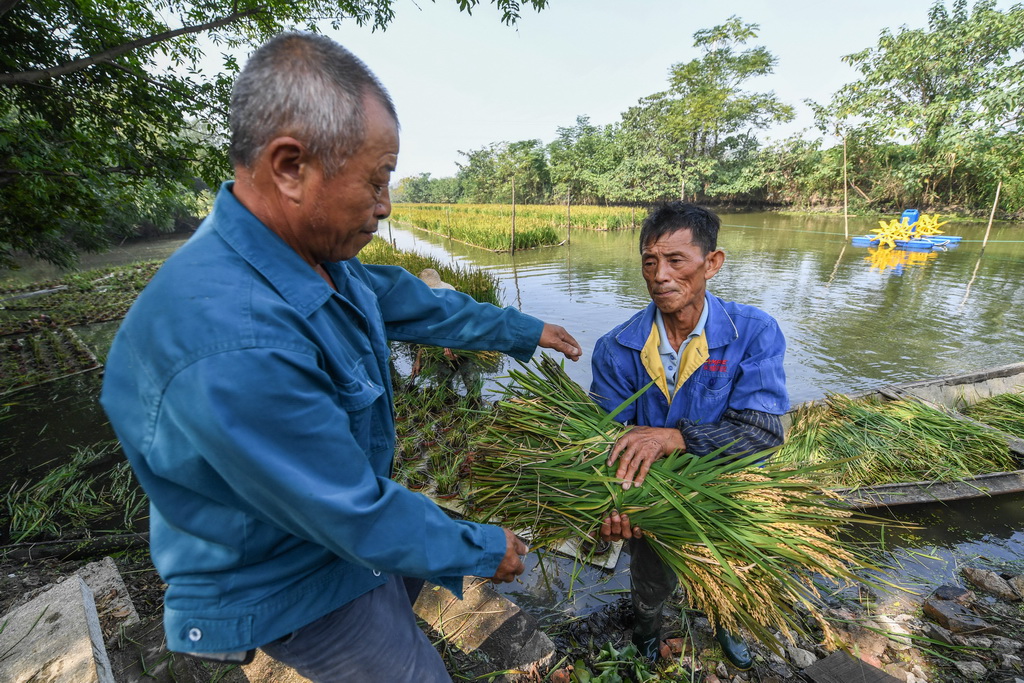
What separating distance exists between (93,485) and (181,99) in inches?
169

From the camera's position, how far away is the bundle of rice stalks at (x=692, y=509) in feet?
4.64

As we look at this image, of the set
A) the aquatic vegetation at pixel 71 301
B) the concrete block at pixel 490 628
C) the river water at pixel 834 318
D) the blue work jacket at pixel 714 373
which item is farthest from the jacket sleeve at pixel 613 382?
the aquatic vegetation at pixel 71 301

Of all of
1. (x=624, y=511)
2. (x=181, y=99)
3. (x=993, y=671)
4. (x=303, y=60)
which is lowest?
(x=993, y=671)

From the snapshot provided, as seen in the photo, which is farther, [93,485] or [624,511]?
[93,485]

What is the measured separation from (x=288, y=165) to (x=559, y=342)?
4.23 feet

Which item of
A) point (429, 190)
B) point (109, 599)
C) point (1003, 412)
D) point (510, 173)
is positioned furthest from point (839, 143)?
point (429, 190)

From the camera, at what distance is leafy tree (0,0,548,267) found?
13.4ft

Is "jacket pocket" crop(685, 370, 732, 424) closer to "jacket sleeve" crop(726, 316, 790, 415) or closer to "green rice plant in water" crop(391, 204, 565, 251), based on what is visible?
"jacket sleeve" crop(726, 316, 790, 415)

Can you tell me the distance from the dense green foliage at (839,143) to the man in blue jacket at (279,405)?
13.6 metres

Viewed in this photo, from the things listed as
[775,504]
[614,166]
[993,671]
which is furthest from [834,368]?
[614,166]

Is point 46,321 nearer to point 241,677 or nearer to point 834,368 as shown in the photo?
point 241,677

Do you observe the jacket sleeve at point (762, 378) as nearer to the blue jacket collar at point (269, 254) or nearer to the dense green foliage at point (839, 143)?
the blue jacket collar at point (269, 254)

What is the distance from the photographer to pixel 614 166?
3950 centimetres

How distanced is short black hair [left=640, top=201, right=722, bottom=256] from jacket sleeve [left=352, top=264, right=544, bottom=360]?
2.04ft
